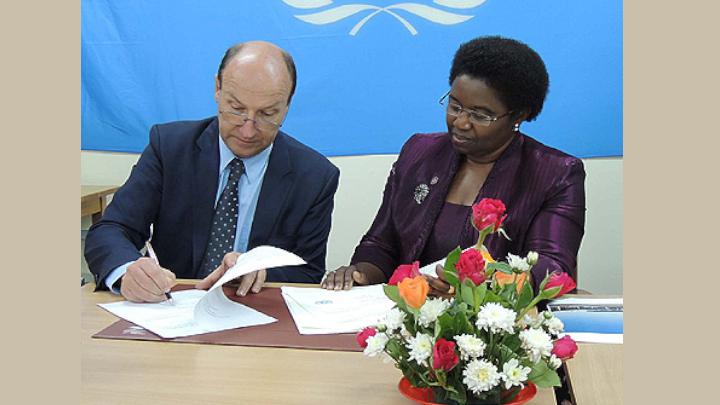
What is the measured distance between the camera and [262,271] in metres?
2.13

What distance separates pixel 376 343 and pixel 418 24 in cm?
266

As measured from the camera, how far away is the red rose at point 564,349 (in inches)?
47.5

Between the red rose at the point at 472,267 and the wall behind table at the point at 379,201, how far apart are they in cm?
264

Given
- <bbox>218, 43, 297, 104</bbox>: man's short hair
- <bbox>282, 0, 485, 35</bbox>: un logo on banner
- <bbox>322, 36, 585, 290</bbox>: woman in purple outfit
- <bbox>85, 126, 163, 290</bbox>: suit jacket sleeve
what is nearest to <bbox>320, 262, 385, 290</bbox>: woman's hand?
<bbox>322, 36, 585, 290</bbox>: woman in purple outfit

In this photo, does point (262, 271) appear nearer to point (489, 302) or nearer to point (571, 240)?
point (571, 240)

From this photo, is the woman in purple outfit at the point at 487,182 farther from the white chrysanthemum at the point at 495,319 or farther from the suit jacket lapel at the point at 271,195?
the white chrysanthemum at the point at 495,319

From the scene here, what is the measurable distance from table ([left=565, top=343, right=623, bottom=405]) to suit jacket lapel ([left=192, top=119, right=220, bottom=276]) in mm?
1274

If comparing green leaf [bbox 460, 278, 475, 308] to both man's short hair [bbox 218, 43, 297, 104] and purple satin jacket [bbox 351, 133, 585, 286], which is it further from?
man's short hair [bbox 218, 43, 297, 104]

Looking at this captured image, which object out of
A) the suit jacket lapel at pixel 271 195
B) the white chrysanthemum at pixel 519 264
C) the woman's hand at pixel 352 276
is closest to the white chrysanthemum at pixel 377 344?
the white chrysanthemum at pixel 519 264

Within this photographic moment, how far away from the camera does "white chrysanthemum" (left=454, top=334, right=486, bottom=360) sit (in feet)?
3.71

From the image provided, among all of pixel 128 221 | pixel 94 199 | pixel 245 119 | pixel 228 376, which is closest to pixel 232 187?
pixel 245 119

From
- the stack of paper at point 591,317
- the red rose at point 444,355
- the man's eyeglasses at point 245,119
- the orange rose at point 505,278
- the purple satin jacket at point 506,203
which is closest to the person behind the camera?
the red rose at point 444,355

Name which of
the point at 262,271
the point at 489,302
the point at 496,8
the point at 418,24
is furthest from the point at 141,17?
the point at 489,302

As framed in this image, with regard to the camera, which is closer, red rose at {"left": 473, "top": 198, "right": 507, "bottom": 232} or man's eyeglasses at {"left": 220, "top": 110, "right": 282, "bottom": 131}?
red rose at {"left": 473, "top": 198, "right": 507, "bottom": 232}
